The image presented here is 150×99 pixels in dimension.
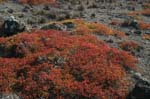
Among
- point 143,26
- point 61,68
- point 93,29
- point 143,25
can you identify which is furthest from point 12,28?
point 143,25

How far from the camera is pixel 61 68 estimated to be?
24.8 meters

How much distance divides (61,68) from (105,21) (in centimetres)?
1770

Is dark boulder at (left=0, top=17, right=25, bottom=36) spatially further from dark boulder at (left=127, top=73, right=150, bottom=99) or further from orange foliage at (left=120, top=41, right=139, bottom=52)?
dark boulder at (left=127, top=73, right=150, bottom=99)

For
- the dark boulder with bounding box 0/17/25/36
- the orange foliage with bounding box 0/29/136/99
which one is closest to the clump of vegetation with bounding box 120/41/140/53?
Result: the orange foliage with bounding box 0/29/136/99

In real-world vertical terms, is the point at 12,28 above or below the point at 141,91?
above

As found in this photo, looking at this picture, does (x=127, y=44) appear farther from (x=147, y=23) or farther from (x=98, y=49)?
(x=147, y=23)

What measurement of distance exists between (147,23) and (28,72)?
20.9m

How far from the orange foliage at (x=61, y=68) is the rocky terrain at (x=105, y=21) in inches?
36.0

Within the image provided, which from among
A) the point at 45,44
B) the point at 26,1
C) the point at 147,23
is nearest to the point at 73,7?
the point at 26,1

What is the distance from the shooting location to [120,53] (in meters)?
27.8

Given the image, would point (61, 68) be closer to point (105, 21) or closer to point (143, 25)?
point (143, 25)

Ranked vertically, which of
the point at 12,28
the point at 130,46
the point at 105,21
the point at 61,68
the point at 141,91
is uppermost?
the point at 12,28

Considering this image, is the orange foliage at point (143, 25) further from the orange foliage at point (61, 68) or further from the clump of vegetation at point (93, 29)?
the orange foliage at point (61, 68)

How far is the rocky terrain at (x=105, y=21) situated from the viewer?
26873 mm
